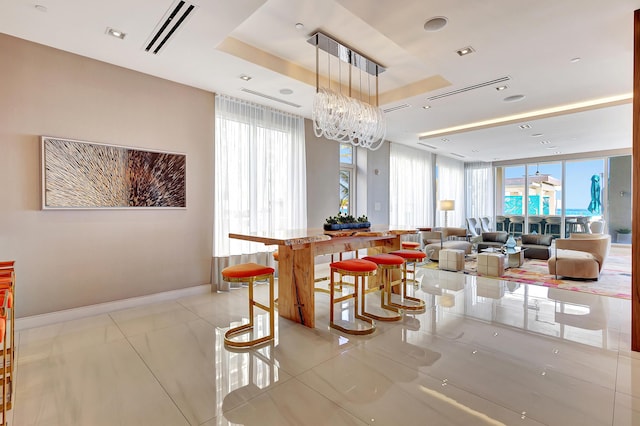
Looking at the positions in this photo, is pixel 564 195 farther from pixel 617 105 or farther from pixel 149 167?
pixel 149 167

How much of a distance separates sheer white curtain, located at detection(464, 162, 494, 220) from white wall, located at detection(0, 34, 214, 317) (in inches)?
393

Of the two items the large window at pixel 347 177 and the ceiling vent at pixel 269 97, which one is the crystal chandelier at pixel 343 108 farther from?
the large window at pixel 347 177

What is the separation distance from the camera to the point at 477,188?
37.3ft

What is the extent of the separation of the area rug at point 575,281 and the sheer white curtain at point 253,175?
348 cm

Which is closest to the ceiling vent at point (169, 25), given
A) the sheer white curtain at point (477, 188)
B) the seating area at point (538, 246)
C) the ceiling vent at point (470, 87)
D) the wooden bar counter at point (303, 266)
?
the wooden bar counter at point (303, 266)

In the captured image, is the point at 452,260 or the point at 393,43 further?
the point at 452,260

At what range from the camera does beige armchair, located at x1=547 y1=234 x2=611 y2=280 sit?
525cm

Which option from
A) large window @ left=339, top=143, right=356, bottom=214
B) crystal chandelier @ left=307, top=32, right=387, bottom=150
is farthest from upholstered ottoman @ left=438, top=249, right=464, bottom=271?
crystal chandelier @ left=307, top=32, right=387, bottom=150

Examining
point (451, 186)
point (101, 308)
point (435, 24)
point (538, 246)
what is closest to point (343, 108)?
point (435, 24)

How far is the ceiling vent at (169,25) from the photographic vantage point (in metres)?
2.59

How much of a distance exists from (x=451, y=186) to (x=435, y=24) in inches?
335

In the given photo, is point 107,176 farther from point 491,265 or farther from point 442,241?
point 442,241

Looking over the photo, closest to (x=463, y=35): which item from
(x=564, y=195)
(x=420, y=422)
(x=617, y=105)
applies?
(x=420, y=422)

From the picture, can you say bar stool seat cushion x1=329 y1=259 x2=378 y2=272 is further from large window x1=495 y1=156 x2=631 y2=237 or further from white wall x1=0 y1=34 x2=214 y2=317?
large window x1=495 y1=156 x2=631 y2=237
